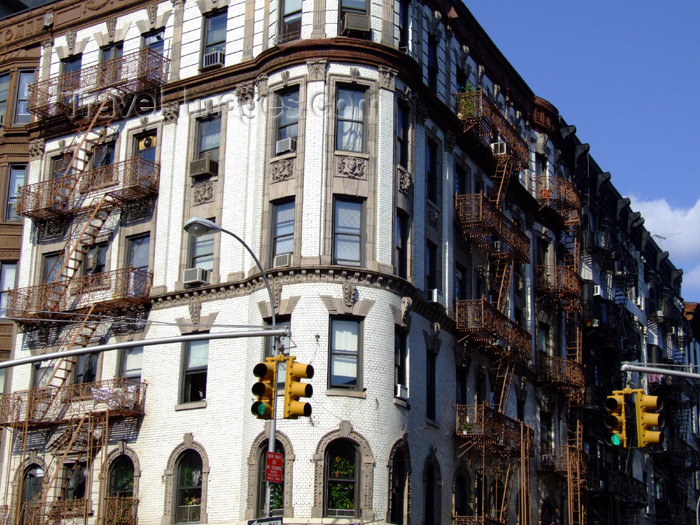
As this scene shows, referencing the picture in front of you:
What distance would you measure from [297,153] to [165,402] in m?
9.58

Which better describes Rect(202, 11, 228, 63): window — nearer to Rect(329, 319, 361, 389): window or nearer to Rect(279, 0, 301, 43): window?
Rect(279, 0, 301, 43): window

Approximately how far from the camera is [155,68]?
40.0m

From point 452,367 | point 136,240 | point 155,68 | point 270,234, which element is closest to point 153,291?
point 136,240

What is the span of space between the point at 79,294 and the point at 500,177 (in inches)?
714

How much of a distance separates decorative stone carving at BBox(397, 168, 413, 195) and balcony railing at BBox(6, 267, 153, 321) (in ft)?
32.0

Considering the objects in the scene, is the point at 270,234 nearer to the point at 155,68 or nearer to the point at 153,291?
the point at 153,291

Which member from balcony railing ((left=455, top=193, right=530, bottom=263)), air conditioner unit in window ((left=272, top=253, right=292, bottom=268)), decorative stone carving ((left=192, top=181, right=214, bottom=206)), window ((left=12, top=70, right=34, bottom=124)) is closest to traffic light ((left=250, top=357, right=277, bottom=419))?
air conditioner unit in window ((left=272, top=253, right=292, bottom=268))

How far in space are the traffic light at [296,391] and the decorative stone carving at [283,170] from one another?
1334 centimetres

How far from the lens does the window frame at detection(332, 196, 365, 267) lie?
34031 mm

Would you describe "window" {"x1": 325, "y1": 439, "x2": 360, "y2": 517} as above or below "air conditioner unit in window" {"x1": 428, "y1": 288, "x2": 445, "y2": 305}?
below

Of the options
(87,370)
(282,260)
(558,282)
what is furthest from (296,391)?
(558,282)

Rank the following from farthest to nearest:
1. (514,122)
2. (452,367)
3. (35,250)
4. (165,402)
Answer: (514,122), (35,250), (452,367), (165,402)

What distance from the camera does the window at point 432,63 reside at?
41.0 meters

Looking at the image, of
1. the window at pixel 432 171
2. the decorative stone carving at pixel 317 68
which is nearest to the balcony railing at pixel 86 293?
the decorative stone carving at pixel 317 68
